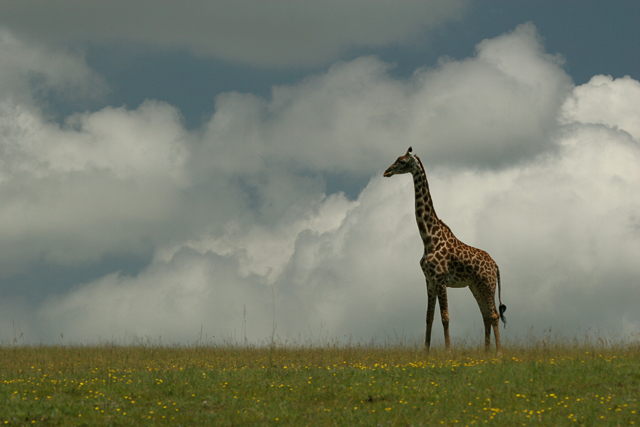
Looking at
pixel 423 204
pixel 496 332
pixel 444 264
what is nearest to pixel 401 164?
pixel 423 204

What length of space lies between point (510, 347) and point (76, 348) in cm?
1568

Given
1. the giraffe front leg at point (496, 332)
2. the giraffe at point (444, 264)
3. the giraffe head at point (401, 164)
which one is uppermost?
the giraffe head at point (401, 164)

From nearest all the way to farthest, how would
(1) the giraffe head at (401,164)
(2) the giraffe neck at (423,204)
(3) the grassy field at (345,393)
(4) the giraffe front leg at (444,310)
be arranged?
1. (3) the grassy field at (345,393)
2. (4) the giraffe front leg at (444,310)
3. (1) the giraffe head at (401,164)
4. (2) the giraffe neck at (423,204)

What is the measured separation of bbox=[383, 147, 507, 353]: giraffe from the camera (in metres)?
18.6

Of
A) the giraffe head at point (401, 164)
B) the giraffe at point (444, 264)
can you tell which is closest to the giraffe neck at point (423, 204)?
the giraffe at point (444, 264)

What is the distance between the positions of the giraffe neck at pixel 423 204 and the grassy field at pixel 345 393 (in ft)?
15.6

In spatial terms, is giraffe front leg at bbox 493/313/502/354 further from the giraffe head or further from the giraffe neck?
the giraffe head

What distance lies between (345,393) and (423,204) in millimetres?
9095

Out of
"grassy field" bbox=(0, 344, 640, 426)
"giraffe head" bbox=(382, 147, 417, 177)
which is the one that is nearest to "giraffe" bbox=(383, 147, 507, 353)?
"giraffe head" bbox=(382, 147, 417, 177)

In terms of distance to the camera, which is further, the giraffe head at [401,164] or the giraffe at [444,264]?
the giraffe head at [401,164]

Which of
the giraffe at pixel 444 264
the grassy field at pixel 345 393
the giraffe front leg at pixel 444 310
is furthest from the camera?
the giraffe at pixel 444 264

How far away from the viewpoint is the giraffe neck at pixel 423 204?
19672 mm

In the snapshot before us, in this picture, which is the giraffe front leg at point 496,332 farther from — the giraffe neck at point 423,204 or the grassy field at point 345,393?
the giraffe neck at point 423,204

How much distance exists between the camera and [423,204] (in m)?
19.8
